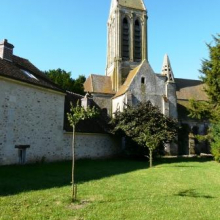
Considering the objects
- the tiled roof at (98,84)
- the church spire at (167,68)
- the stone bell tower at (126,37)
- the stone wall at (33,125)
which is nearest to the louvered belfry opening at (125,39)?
the stone bell tower at (126,37)

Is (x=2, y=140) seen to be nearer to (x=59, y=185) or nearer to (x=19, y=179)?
(x=19, y=179)

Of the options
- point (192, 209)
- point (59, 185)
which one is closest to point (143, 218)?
point (192, 209)

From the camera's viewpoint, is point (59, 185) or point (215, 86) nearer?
point (59, 185)

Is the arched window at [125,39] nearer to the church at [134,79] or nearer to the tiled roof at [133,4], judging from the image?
the church at [134,79]

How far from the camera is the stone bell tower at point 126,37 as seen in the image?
34.9m

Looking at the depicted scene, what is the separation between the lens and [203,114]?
2170 cm

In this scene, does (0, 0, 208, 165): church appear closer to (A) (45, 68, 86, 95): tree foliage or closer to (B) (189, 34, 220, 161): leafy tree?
(A) (45, 68, 86, 95): tree foliage

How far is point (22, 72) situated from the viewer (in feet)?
54.3

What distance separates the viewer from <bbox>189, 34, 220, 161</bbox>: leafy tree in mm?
19906

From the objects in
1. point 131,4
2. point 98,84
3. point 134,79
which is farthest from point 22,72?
point 131,4

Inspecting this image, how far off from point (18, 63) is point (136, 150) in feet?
35.2

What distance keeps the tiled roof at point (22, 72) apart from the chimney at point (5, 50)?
372 millimetres

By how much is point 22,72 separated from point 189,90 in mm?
25153

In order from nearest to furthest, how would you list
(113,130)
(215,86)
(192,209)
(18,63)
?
1. (192,209)
2. (18,63)
3. (215,86)
4. (113,130)
